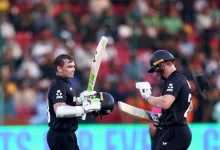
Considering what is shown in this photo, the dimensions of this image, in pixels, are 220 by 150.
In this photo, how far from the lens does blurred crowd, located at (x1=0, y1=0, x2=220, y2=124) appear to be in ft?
49.7

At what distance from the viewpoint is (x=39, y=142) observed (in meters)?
13.7

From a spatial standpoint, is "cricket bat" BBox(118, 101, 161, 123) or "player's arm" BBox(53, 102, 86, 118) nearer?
"player's arm" BBox(53, 102, 86, 118)

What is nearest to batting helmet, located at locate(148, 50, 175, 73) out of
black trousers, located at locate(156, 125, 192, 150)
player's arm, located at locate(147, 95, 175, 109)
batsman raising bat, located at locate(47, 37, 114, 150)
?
player's arm, located at locate(147, 95, 175, 109)

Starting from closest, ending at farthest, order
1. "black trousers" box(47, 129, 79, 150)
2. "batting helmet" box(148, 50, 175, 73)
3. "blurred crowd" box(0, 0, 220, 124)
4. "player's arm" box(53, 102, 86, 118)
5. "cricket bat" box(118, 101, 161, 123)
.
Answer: "player's arm" box(53, 102, 86, 118) → "batting helmet" box(148, 50, 175, 73) → "black trousers" box(47, 129, 79, 150) → "cricket bat" box(118, 101, 161, 123) → "blurred crowd" box(0, 0, 220, 124)

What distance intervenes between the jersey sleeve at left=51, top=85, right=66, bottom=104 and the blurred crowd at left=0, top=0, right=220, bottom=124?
508cm

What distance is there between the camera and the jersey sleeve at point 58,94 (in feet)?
31.5

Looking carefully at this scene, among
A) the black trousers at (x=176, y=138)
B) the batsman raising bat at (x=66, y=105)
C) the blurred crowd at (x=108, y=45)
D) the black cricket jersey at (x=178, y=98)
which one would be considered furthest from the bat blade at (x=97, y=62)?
the blurred crowd at (x=108, y=45)

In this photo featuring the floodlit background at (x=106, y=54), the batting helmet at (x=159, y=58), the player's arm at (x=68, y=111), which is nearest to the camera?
the player's arm at (x=68, y=111)

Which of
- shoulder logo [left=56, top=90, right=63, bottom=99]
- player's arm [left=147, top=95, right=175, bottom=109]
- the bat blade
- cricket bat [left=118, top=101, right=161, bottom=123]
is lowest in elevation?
cricket bat [left=118, top=101, right=161, bottom=123]

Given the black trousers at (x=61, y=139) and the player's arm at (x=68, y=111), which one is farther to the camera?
the black trousers at (x=61, y=139)

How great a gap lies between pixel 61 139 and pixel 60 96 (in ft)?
2.14

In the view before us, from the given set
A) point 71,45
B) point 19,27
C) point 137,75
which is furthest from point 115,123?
point 19,27

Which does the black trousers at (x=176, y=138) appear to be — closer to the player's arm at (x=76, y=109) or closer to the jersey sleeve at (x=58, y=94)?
the player's arm at (x=76, y=109)

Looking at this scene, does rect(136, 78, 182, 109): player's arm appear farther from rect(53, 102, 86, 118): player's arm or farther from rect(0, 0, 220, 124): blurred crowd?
rect(0, 0, 220, 124): blurred crowd
